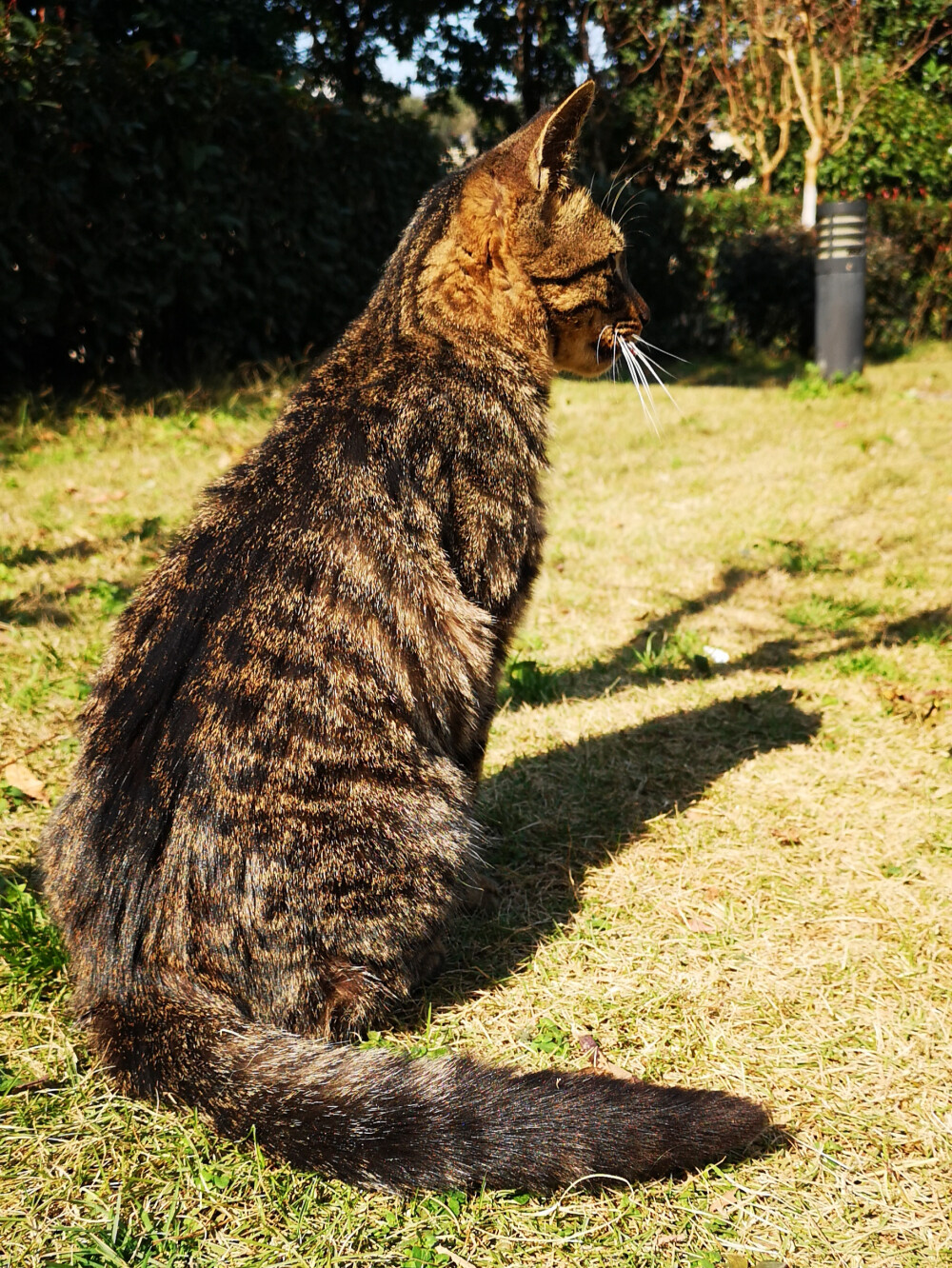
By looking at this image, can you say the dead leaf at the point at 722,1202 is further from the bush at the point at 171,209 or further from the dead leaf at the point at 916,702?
the bush at the point at 171,209

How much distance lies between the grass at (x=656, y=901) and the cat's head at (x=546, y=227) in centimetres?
39

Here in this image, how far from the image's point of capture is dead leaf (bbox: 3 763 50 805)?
3170mm

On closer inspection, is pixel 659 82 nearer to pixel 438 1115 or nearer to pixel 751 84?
pixel 751 84

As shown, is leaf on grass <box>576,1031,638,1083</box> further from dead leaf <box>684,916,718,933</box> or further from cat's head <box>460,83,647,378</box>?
cat's head <box>460,83,647,378</box>

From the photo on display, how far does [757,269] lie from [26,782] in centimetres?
1104

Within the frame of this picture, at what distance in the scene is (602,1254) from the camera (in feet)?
5.73

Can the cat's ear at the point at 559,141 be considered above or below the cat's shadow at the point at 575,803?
above

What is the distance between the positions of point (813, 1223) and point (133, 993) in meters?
1.41

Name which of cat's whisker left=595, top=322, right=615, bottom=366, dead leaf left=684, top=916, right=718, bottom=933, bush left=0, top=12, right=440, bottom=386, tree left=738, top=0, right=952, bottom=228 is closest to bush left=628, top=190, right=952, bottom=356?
tree left=738, top=0, right=952, bottom=228

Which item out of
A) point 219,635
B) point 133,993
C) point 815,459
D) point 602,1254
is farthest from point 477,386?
point 815,459

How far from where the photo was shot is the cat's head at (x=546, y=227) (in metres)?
2.56

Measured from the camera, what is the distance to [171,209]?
23.7 ft

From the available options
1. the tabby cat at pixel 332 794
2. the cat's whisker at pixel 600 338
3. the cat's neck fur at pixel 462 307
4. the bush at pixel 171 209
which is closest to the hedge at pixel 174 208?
the bush at pixel 171 209

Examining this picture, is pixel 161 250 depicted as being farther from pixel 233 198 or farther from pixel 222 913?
pixel 222 913
